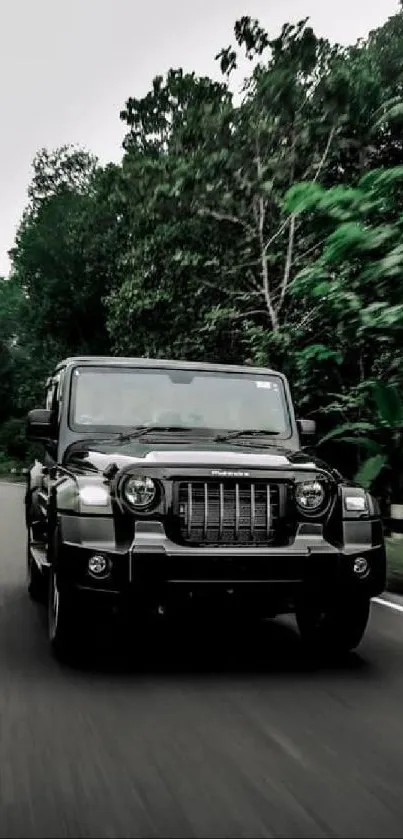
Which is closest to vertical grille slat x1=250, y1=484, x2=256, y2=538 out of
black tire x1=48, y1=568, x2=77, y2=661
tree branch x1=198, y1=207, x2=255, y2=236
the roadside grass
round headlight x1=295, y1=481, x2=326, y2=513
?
round headlight x1=295, y1=481, x2=326, y2=513

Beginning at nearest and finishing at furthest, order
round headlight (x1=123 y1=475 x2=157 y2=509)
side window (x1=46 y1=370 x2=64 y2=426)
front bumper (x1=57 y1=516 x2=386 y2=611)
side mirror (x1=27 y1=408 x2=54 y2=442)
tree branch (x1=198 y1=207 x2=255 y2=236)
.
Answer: front bumper (x1=57 y1=516 x2=386 y2=611)
round headlight (x1=123 y1=475 x2=157 y2=509)
side mirror (x1=27 y1=408 x2=54 y2=442)
side window (x1=46 y1=370 x2=64 y2=426)
tree branch (x1=198 y1=207 x2=255 y2=236)

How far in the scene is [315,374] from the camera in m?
21.1

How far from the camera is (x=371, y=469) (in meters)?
13.6

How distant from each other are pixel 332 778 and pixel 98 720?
4.63ft

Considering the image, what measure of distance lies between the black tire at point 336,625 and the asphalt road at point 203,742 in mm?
156

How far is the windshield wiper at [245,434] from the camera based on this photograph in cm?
775

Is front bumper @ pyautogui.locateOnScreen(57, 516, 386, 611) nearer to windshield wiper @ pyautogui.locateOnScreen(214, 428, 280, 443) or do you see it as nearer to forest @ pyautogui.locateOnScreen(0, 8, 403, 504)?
windshield wiper @ pyautogui.locateOnScreen(214, 428, 280, 443)

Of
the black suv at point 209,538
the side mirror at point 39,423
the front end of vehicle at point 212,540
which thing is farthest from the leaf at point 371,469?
the front end of vehicle at point 212,540

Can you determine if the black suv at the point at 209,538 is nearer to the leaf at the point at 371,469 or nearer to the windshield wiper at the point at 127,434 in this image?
the windshield wiper at the point at 127,434

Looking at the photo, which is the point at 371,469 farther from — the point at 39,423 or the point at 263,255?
the point at 263,255

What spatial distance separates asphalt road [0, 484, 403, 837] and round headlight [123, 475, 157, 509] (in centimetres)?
103

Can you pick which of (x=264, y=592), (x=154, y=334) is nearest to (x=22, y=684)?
(x=264, y=592)

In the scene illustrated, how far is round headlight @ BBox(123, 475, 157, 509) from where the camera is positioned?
6367mm

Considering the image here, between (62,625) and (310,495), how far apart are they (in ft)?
5.75
